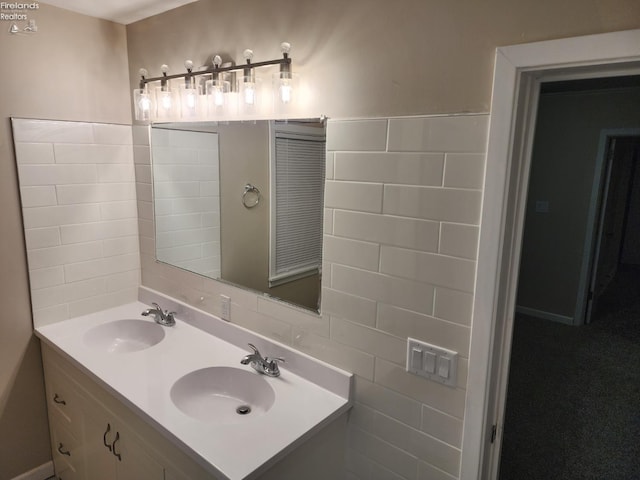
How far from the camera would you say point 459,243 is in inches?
45.6

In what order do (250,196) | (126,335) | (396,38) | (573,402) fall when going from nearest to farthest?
(396,38)
(250,196)
(126,335)
(573,402)

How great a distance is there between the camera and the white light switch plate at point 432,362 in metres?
1.23

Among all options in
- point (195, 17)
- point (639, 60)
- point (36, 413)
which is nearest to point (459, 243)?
point (639, 60)

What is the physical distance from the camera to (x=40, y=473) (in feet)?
7.06

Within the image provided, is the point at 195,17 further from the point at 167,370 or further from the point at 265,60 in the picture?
the point at 167,370

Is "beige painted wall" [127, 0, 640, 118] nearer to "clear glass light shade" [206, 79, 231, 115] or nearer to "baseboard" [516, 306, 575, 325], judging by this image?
"clear glass light shade" [206, 79, 231, 115]

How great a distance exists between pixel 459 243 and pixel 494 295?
0.55 ft

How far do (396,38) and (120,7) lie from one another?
53.5 inches

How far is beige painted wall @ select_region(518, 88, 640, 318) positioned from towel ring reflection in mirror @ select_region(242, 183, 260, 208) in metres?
3.54

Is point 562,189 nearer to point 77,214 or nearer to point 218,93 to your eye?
point 218,93

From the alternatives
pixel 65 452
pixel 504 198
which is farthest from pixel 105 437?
pixel 504 198

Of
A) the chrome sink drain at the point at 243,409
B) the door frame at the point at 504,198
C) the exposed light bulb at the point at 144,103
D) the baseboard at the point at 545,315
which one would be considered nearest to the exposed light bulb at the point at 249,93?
the exposed light bulb at the point at 144,103

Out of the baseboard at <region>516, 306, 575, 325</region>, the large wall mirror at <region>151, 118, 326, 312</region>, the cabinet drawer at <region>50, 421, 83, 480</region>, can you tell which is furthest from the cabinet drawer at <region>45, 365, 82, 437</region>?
the baseboard at <region>516, 306, 575, 325</region>

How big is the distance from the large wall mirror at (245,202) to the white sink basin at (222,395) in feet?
1.15
